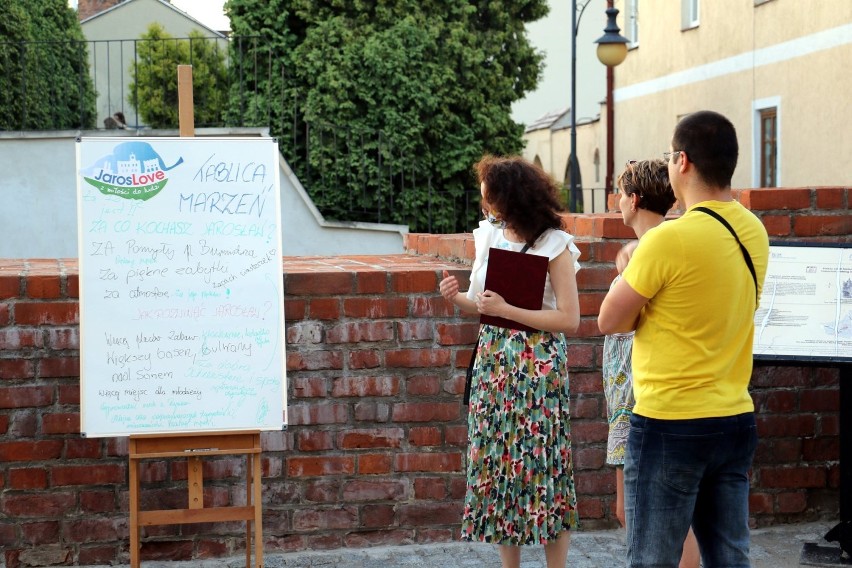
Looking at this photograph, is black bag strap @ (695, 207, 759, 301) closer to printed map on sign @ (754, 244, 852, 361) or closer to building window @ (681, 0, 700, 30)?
printed map on sign @ (754, 244, 852, 361)

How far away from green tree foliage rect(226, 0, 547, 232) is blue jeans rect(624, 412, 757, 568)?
9609 millimetres

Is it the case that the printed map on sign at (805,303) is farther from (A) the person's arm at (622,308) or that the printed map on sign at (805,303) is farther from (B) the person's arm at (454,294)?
(A) the person's arm at (622,308)

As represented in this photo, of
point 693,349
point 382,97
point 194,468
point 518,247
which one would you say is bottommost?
point 194,468

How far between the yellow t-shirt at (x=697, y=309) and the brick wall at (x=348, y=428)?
6.30ft

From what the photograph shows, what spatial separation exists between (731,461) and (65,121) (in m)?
11.5

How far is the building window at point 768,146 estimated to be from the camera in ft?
55.0

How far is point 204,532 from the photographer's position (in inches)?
190

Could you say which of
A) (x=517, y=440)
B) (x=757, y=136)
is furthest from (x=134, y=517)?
(x=757, y=136)

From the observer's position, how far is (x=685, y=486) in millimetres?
3062

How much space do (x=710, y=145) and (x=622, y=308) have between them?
0.48 meters

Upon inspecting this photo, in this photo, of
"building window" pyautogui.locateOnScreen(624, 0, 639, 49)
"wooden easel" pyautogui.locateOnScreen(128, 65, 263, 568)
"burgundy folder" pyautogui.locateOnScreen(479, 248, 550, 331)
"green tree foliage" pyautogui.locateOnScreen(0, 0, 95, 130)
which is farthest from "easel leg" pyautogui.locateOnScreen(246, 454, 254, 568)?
"building window" pyautogui.locateOnScreen(624, 0, 639, 49)

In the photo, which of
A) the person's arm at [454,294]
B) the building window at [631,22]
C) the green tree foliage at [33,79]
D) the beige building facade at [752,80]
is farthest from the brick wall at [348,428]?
the building window at [631,22]

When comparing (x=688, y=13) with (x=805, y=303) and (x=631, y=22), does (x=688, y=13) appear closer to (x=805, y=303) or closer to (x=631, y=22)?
(x=631, y=22)

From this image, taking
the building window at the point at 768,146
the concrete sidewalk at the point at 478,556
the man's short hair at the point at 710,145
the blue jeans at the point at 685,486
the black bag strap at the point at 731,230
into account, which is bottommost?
the concrete sidewalk at the point at 478,556
